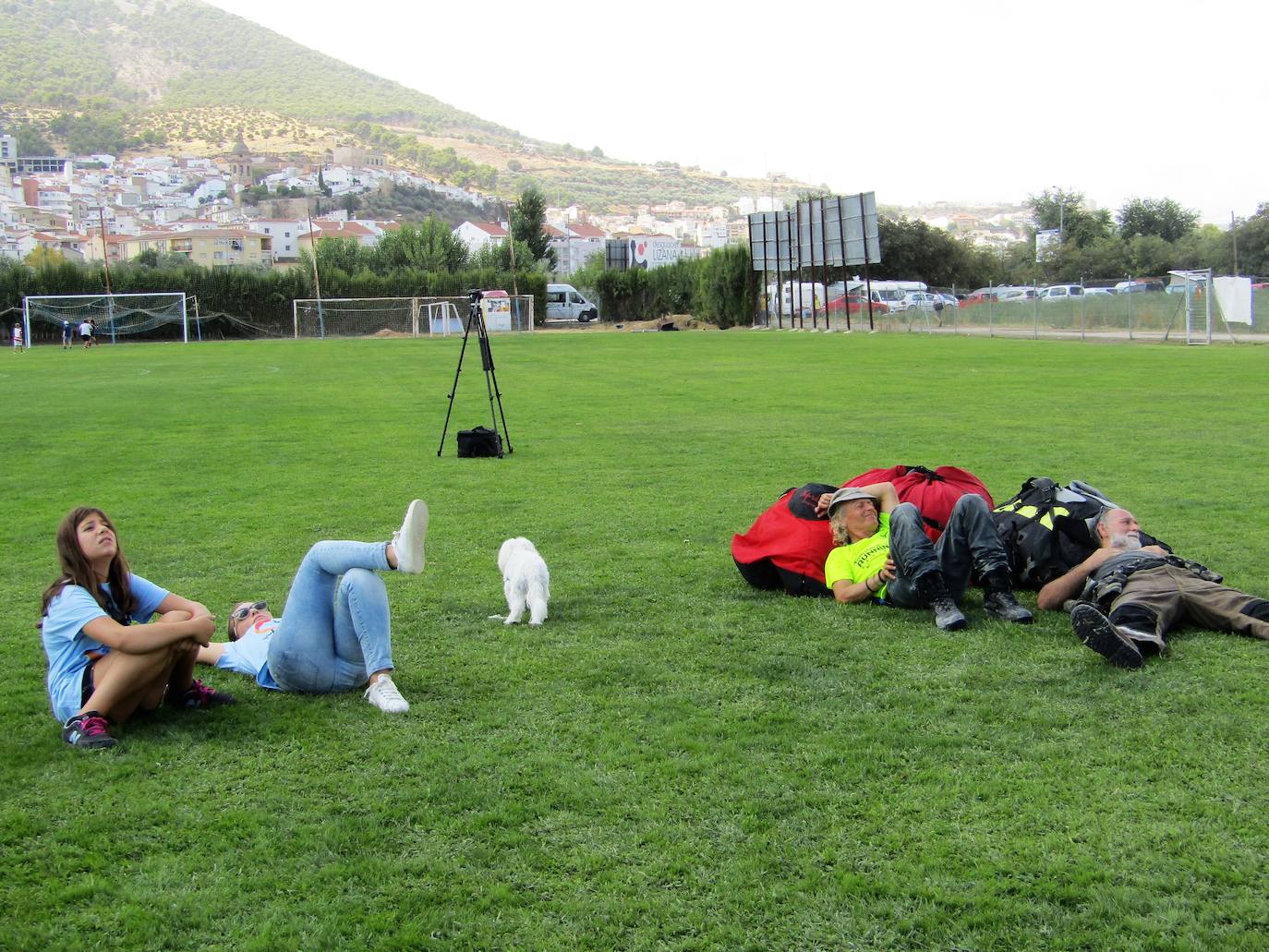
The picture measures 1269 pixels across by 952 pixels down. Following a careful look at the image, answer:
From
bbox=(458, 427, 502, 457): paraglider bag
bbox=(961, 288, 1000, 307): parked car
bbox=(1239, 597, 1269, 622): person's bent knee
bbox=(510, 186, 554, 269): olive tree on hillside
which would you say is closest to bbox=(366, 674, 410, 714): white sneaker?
bbox=(1239, 597, 1269, 622): person's bent knee

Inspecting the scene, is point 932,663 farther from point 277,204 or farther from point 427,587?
point 277,204

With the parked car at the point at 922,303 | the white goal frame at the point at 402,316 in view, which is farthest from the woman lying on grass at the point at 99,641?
the white goal frame at the point at 402,316

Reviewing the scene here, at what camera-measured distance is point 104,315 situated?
49.8 m

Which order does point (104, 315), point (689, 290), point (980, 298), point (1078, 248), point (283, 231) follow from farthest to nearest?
point (283, 231)
point (1078, 248)
point (689, 290)
point (104, 315)
point (980, 298)

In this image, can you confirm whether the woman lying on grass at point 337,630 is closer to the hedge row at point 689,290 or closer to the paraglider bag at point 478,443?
the paraglider bag at point 478,443

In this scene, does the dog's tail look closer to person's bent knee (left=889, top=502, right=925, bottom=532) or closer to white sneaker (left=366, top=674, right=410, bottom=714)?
white sneaker (left=366, top=674, right=410, bottom=714)

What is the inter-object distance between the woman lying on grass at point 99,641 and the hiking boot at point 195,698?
0.47 feet

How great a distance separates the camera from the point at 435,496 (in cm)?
1007

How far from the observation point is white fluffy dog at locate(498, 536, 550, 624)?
6.05 meters

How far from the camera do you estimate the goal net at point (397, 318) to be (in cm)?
5444

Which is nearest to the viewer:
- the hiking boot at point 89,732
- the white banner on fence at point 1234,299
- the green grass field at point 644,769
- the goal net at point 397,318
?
the green grass field at point 644,769

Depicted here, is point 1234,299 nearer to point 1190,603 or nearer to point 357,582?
point 1190,603

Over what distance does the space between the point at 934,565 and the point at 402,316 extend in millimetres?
52236

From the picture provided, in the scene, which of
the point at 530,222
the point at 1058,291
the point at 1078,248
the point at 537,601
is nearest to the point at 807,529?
the point at 537,601
